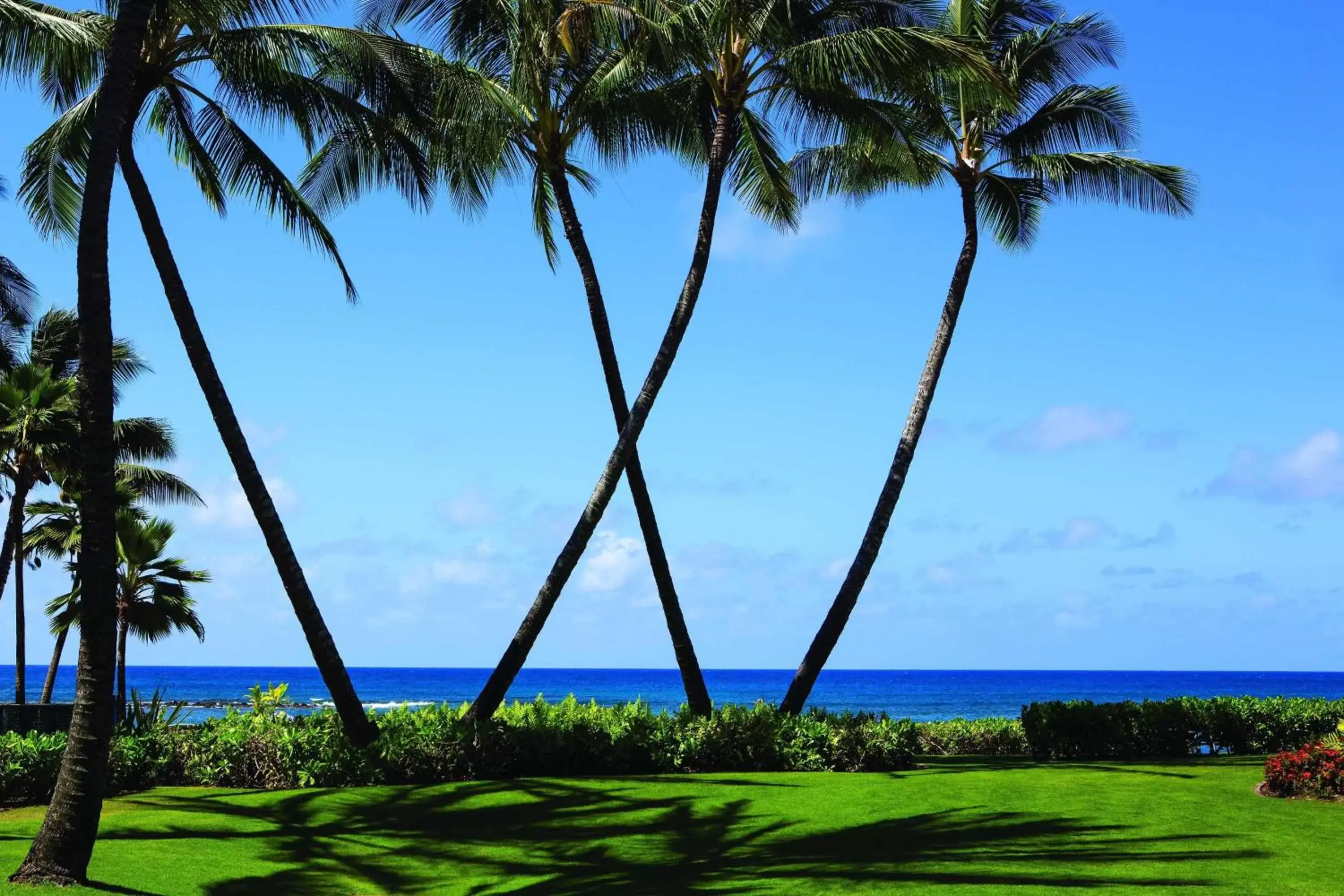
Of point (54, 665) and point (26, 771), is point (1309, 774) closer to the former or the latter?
point (26, 771)

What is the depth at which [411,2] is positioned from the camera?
2012cm

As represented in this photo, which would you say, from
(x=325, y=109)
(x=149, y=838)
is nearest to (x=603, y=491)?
(x=325, y=109)

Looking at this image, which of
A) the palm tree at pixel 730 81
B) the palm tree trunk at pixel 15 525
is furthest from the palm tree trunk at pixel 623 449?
the palm tree trunk at pixel 15 525

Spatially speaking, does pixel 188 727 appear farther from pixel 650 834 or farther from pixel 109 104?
pixel 109 104

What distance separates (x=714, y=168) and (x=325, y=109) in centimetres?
597

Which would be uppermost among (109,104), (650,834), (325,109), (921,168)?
(921,168)

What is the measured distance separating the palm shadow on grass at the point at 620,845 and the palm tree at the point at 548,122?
16.9 feet

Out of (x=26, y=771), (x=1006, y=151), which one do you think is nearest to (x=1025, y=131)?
(x=1006, y=151)

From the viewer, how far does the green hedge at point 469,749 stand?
16219 millimetres

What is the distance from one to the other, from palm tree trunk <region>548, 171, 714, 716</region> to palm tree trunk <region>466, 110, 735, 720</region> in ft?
5.03

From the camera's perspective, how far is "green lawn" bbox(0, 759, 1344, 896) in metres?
10.8

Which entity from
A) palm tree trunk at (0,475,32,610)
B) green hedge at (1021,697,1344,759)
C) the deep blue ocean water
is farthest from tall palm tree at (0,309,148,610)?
the deep blue ocean water

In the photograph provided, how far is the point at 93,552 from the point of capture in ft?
33.5

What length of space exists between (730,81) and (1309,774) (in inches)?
505
